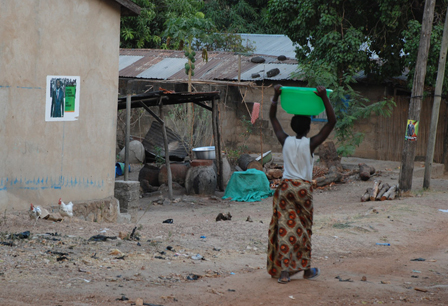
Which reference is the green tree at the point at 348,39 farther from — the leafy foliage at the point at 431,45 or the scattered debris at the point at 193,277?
the scattered debris at the point at 193,277

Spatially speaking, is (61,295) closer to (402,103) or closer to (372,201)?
(372,201)

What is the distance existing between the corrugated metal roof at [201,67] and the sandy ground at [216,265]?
32.5 ft

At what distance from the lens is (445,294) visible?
15.0 ft

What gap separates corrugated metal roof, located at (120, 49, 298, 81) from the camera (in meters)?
17.7

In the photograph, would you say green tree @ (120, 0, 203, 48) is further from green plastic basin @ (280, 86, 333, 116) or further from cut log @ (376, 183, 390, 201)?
green plastic basin @ (280, 86, 333, 116)

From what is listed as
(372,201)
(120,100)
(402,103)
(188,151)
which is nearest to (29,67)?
(120,100)

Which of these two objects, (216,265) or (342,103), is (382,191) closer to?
(342,103)

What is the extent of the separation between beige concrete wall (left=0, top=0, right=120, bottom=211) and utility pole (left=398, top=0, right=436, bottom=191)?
20.4ft

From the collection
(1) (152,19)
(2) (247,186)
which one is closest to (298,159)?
(2) (247,186)

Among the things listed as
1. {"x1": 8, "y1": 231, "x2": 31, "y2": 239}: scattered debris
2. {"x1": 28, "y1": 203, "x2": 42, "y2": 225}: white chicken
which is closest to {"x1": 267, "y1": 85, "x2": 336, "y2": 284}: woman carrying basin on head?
{"x1": 8, "y1": 231, "x2": 31, "y2": 239}: scattered debris

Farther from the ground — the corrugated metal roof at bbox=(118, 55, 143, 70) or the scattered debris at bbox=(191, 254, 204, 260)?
the corrugated metal roof at bbox=(118, 55, 143, 70)

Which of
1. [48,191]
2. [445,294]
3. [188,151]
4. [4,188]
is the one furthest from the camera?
[188,151]

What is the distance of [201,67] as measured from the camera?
19016 millimetres

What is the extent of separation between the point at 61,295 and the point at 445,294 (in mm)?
3180
